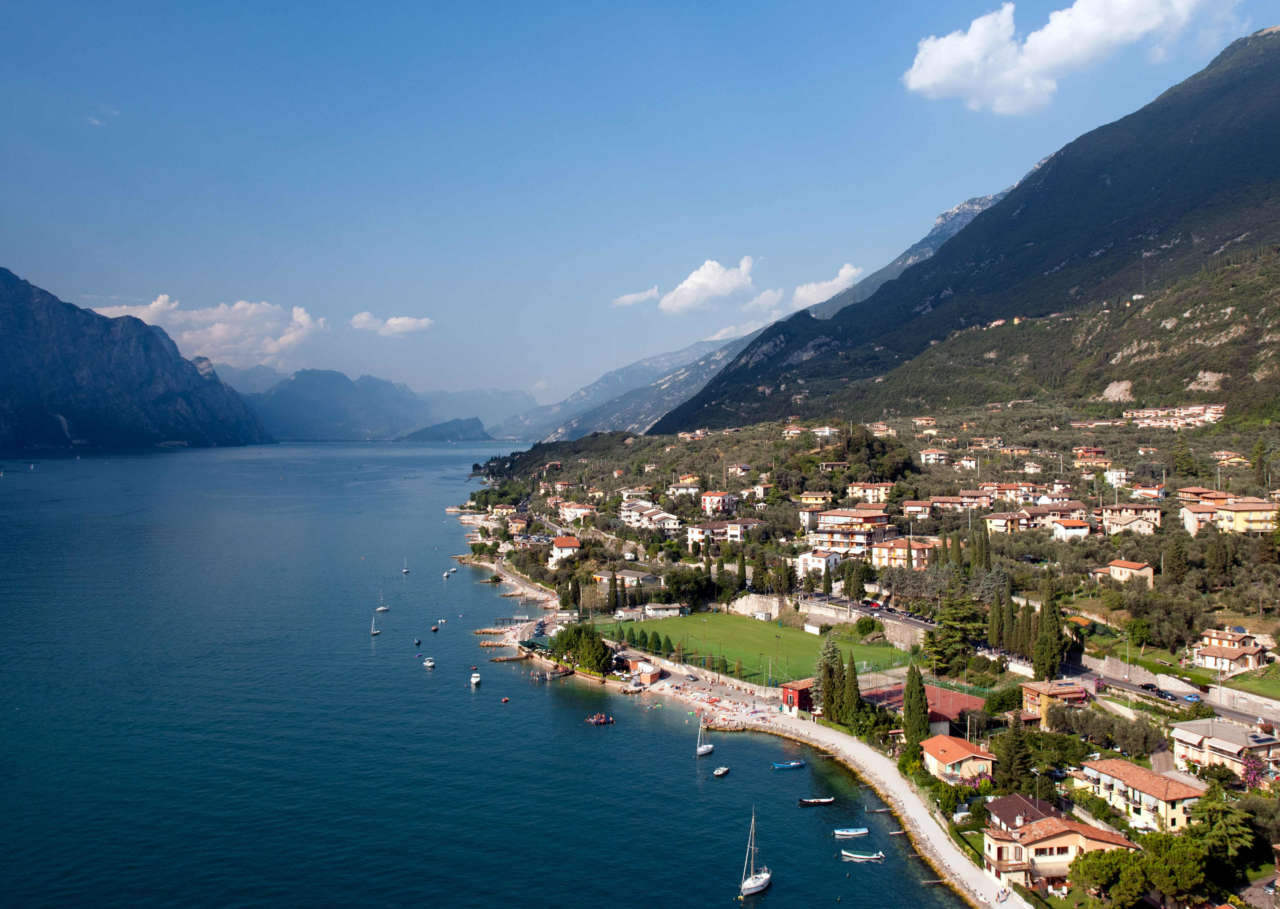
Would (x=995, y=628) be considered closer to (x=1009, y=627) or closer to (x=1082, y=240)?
(x=1009, y=627)

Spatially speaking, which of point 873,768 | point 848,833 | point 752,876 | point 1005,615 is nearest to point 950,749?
point 873,768

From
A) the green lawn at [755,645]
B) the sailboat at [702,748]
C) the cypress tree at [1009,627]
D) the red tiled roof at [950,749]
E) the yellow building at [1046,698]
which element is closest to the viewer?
the red tiled roof at [950,749]

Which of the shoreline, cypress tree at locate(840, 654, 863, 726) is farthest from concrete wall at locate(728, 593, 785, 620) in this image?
cypress tree at locate(840, 654, 863, 726)

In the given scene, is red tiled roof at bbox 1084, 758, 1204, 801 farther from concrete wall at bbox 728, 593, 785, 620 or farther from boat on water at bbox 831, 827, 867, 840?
concrete wall at bbox 728, 593, 785, 620

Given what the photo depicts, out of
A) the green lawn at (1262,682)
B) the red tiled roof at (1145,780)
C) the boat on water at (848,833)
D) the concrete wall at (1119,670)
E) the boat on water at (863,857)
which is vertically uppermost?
the green lawn at (1262,682)

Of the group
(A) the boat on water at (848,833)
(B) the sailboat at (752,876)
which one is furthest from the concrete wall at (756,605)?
(B) the sailboat at (752,876)

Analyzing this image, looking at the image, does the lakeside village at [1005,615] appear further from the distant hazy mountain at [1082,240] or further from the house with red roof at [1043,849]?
the distant hazy mountain at [1082,240]
